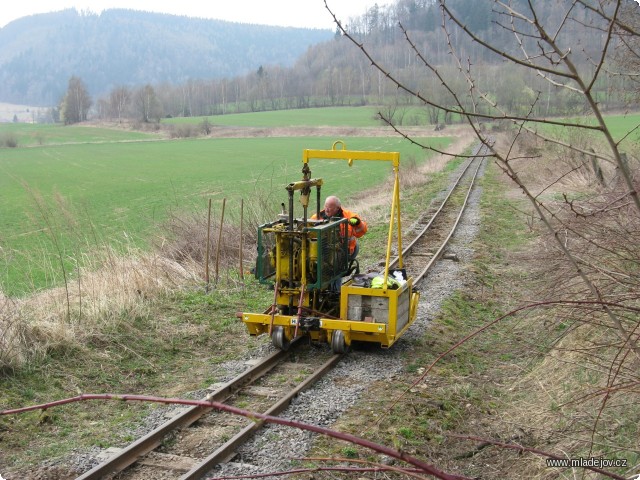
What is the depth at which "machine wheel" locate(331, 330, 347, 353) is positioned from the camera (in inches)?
399

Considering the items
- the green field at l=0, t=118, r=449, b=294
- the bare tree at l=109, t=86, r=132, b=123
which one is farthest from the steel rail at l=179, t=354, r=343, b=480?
the bare tree at l=109, t=86, r=132, b=123

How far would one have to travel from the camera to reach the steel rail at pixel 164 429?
664 centimetres

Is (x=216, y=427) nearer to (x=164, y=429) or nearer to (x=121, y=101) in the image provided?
(x=164, y=429)

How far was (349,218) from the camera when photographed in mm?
11312

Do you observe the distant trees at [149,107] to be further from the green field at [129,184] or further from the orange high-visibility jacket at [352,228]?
the orange high-visibility jacket at [352,228]

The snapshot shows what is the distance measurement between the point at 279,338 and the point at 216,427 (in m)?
2.62

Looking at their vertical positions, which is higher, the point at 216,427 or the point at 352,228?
the point at 352,228

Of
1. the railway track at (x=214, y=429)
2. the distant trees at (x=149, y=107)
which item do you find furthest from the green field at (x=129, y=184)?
the distant trees at (x=149, y=107)

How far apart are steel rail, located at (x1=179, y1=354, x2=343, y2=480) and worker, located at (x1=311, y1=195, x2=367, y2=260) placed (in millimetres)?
2580

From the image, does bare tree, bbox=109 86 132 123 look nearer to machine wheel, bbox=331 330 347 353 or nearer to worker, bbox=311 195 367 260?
worker, bbox=311 195 367 260

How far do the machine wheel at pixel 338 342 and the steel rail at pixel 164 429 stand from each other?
0.85m

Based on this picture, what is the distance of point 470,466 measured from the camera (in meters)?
7.11

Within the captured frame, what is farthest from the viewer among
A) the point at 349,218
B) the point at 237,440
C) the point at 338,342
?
the point at 349,218

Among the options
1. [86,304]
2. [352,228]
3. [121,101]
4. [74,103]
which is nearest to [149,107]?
[74,103]
